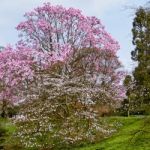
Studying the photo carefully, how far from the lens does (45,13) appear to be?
150 feet

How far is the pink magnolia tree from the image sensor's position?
31.2 metres

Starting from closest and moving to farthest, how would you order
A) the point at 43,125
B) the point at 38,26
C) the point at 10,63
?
the point at 43,125 → the point at 10,63 → the point at 38,26

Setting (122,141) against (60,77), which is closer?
(122,141)

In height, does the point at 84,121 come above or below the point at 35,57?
below

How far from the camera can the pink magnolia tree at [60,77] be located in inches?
1227

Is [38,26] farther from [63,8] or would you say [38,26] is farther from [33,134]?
[33,134]

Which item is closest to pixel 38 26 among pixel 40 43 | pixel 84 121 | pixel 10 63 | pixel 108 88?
pixel 40 43

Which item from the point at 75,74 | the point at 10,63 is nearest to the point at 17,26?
the point at 10,63

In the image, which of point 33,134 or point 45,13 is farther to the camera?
point 45,13

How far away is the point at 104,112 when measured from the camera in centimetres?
4031

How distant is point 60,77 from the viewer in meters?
35.5

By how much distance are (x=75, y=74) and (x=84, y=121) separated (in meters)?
7.23

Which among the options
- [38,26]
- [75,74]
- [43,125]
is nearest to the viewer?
[43,125]

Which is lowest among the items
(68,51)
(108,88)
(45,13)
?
(108,88)
